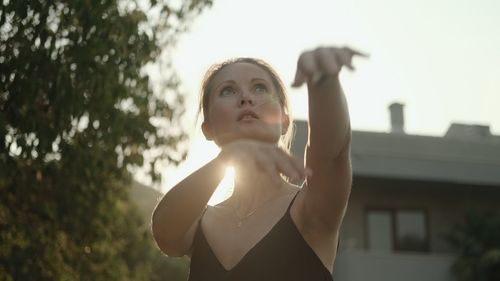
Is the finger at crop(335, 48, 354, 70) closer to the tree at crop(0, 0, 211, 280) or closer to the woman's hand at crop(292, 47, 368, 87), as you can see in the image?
the woman's hand at crop(292, 47, 368, 87)

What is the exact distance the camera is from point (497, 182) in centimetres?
2220

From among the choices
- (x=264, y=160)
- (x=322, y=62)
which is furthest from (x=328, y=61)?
(x=264, y=160)

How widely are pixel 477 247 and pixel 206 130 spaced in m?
18.5

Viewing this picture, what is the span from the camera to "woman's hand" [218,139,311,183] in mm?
1678

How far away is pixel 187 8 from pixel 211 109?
819 cm

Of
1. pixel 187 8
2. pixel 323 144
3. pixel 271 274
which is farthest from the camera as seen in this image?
pixel 187 8

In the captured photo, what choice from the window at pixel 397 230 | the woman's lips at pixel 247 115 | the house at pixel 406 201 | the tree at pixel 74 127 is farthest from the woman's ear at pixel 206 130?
the window at pixel 397 230

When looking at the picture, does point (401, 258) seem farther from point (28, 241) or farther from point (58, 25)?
point (58, 25)

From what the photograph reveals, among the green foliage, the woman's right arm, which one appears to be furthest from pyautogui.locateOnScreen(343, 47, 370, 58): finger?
the green foliage

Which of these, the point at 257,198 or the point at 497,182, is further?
the point at 497,182

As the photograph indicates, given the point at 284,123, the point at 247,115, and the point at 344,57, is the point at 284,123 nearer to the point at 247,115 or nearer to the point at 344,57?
the point at 247,115

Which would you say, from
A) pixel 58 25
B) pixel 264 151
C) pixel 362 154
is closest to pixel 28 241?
pixel 58 25

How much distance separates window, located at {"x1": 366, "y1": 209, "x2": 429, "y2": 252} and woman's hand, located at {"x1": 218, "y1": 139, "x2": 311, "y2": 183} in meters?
20.5

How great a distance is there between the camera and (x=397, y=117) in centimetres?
2581
